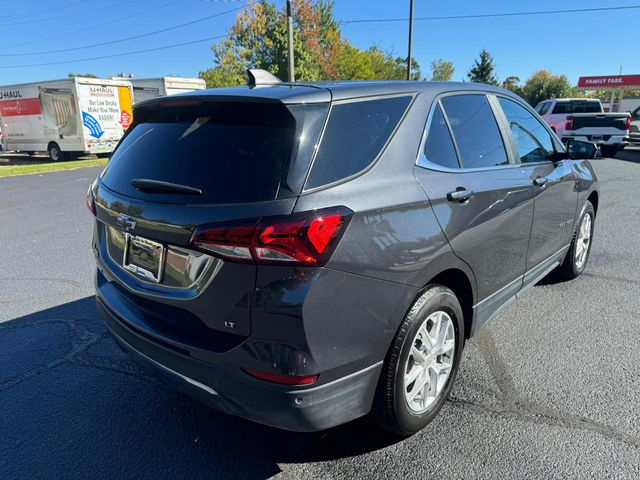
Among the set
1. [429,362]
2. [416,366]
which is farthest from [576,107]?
[416,366]

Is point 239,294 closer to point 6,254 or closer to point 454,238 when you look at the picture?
point 454,238

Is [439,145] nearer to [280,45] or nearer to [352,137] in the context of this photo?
[352,137]

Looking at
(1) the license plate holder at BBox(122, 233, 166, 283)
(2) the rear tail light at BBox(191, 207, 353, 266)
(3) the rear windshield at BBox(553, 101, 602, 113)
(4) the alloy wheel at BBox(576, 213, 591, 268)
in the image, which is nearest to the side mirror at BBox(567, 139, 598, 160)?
(4) the alloy wheel at BBox(576, 213, 591, 268)

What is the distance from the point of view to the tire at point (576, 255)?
179 inches

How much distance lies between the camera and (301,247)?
1.83 meters

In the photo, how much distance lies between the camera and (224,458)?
7.88 ft

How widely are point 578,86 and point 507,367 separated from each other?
53.5 metres

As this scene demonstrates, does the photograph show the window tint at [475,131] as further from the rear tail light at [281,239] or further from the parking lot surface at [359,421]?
the parking lot surface at [359,421]

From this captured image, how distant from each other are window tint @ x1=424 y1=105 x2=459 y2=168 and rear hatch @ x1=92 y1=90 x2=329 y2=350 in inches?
26.9

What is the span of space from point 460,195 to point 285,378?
54.4 inches

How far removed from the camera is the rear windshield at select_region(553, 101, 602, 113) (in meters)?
19.0

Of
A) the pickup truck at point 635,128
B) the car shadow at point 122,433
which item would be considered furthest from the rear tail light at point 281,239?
the pickup truck at point 635,128

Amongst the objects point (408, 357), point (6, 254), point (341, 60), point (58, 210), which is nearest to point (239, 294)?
point (408, 357)

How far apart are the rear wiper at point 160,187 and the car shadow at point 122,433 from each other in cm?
99
